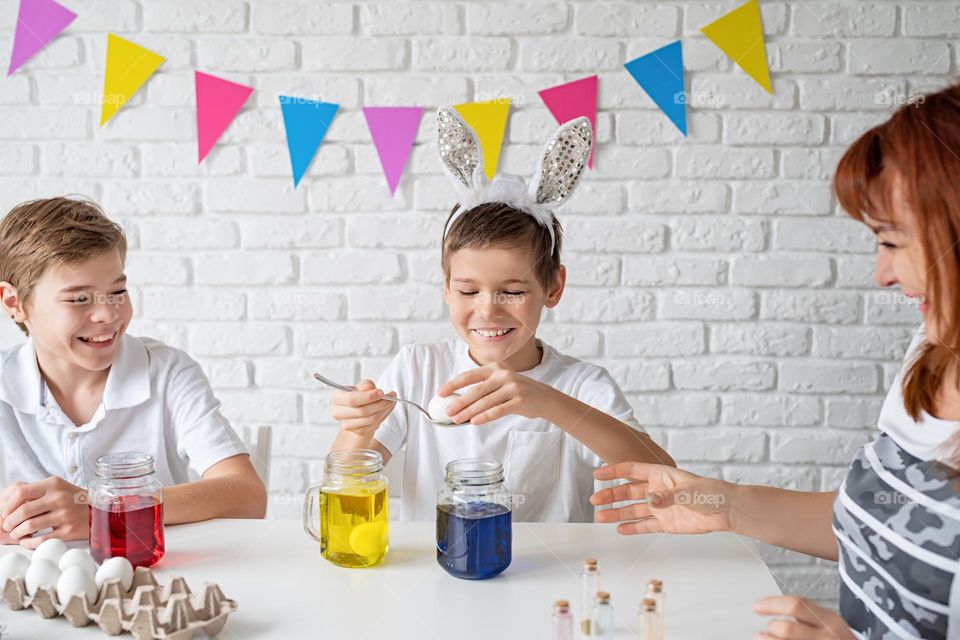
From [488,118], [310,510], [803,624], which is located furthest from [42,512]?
[488,118]

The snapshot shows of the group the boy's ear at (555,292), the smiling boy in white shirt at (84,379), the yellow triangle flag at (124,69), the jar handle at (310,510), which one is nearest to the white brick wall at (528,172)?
the yellow triangle flag at (124,69)

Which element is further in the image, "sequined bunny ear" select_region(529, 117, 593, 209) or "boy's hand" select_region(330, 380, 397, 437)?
"sequined bunny ear" select_region(529, 117, 593, 209)

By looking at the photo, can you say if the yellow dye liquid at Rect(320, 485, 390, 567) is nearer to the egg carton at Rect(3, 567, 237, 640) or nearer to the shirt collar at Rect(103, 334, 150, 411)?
the egg carton at Rect(3, 567, 237, 640)

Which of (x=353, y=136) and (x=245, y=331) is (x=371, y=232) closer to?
(x=353, y=136)

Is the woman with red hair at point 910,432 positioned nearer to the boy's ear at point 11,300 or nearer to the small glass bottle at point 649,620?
the small glass bottle at point 649,620

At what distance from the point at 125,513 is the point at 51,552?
0.09 meters

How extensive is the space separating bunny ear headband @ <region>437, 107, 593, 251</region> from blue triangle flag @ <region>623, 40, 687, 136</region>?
772 mm

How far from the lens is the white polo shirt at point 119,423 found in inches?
59.2

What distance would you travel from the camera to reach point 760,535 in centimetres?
119

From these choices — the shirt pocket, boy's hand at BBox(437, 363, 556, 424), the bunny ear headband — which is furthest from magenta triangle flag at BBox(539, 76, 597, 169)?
boy's hand at BBox(437, 363, 556, 424)

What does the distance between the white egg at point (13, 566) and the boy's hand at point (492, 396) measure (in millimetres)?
565

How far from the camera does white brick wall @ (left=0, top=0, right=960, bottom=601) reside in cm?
223

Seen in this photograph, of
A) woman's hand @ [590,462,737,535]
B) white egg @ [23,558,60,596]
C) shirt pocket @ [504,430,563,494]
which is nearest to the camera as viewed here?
white egg @ [23,558,60,596]

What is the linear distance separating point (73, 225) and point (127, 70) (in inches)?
37.8
